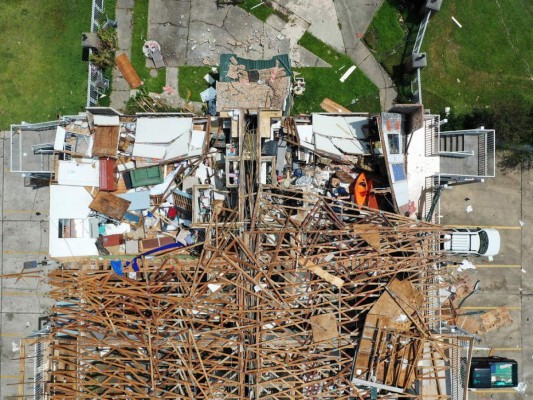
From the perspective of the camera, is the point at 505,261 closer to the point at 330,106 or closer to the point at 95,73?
the point at 330,106

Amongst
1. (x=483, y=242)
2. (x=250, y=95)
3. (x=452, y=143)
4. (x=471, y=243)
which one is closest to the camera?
(x=471, y=243)

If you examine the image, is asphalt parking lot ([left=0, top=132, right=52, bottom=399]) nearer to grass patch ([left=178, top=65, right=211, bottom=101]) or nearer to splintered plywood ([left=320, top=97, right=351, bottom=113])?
grass patch ([left=178, top=65, right=211, bottom=101])

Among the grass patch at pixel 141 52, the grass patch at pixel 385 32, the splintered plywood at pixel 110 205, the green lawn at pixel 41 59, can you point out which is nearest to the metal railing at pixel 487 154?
the grass patch at pixel 385 32

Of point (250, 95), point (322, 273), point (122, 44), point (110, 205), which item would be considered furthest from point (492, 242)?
point (122, 44)

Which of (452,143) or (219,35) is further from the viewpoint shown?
(219,35)

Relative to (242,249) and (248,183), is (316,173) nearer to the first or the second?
→ (248,183)

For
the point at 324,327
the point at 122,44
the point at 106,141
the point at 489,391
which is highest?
the point at 122,44

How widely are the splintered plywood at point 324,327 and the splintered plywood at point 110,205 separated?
7.81 m

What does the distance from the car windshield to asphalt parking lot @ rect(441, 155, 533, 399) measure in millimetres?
1728

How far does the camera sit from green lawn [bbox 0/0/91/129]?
56.2 ft

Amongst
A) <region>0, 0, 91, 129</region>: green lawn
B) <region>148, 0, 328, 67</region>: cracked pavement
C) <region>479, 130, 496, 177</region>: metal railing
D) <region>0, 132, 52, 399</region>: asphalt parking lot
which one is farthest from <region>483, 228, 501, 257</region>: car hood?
<region>0, 132, 52, 399</region>: asphalt parking lot

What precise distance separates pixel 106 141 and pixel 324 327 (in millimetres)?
10150

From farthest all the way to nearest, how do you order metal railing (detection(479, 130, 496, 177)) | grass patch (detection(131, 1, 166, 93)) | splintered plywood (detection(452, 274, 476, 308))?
grass patch (detection(131, 1, 166, 93)), splintered plywood (detection(452, 274, 476, 308)), metal railing (detection(479, 130, 496, 177))

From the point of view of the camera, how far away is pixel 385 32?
17094 mm
